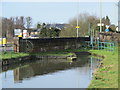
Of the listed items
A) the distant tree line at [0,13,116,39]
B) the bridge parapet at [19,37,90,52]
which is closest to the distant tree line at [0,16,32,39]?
the distant tree line at [0,13,116,39]

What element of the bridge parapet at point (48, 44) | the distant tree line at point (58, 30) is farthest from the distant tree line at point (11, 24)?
the bridge parapet at point (48, 44)

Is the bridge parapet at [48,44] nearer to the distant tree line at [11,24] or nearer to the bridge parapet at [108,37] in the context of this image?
the bridge parapet at [108,37]

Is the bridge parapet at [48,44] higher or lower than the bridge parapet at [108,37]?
lower

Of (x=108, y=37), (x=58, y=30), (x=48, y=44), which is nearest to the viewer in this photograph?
(x=48, y=44)

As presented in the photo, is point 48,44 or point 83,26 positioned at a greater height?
point 83,26

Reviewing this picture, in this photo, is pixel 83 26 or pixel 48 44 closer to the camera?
pixel 48 44

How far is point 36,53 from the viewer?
27.8 metres

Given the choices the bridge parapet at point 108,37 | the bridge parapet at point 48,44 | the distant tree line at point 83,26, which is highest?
the distant tree line at point 83,26

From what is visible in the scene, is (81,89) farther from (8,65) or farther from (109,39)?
(109,39)

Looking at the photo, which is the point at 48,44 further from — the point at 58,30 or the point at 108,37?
the point at 58,30

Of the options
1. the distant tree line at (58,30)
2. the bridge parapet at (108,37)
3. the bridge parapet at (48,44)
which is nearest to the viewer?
the bridge parapet at (48,44)

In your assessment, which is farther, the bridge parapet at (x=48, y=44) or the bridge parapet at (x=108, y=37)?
the bridge parapet at (x=108, y=37)

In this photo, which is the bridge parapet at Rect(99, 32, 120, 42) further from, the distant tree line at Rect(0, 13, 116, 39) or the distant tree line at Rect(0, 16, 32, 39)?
the distant tree line at Rect(0, 16, 32, 39)

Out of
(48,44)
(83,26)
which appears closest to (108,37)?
(83,26)
